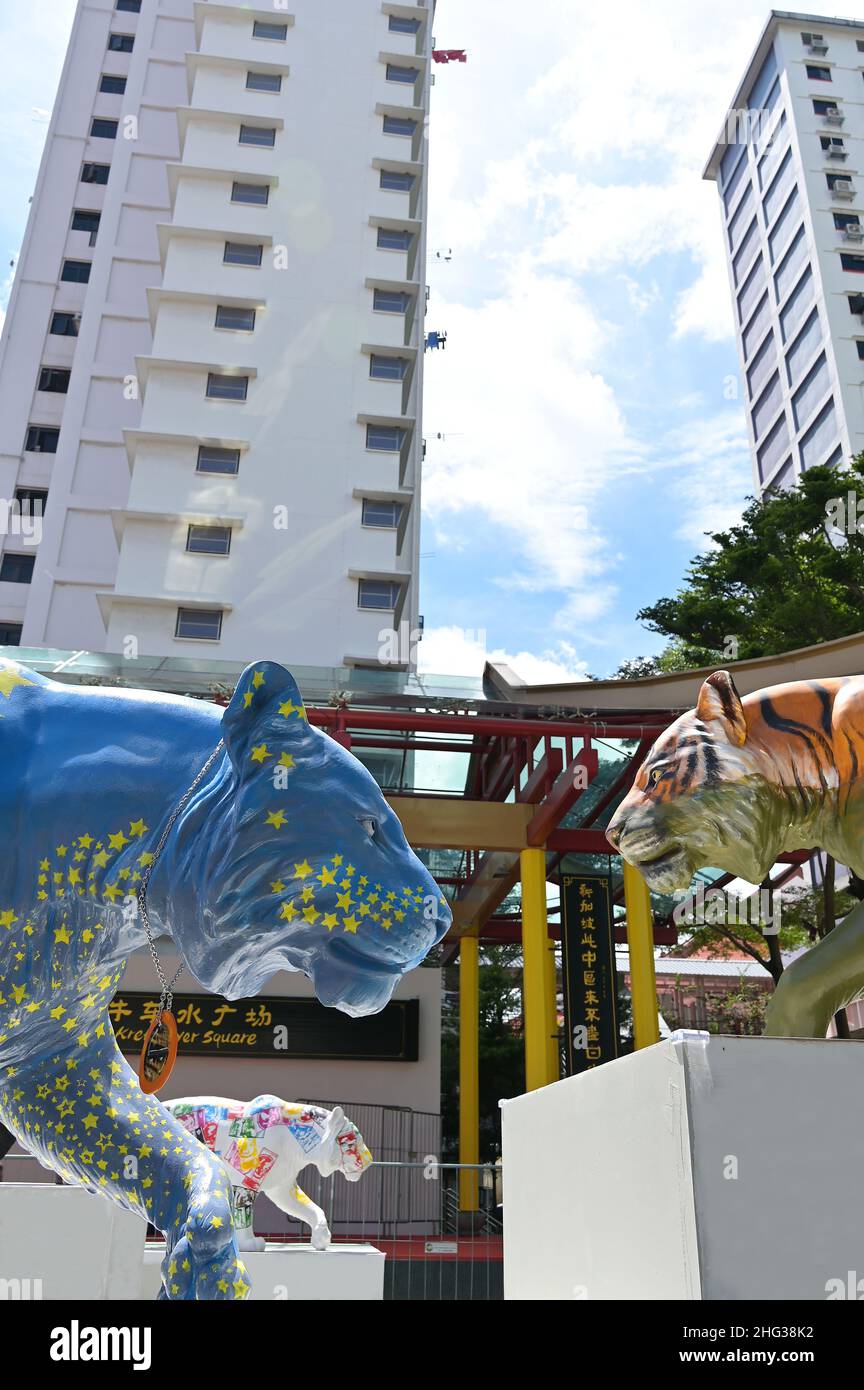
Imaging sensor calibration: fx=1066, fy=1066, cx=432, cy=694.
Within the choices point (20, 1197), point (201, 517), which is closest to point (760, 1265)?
point (20, 1197)

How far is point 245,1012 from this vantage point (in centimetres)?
1536

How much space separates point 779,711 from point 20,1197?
13.7 ft

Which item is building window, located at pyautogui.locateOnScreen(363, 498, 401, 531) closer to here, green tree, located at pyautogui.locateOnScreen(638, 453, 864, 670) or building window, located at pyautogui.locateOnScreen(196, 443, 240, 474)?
building window, located at pyautogui.locateOnScreen(196, 443, 240, 474)

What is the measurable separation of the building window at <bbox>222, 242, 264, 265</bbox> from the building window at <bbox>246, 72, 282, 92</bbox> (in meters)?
5.38

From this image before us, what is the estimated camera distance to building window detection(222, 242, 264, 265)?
2908cm

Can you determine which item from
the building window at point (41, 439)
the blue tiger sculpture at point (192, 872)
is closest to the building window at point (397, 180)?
the building window at point (41, 439)

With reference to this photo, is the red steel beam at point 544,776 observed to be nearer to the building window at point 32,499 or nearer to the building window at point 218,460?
the building window at point 218,460

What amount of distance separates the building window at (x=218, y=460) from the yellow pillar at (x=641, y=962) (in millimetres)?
17356

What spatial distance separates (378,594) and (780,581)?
32.0 ft

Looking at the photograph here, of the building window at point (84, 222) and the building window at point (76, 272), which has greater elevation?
the building window at point (84, 222)

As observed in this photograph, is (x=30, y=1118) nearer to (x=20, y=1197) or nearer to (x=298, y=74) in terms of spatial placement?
(x=20, y=1197)

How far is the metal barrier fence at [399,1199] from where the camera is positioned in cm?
1278

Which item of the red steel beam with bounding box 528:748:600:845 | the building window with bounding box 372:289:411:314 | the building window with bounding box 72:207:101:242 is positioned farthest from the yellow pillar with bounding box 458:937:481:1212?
the building window with bounding box 72:207:101:242
